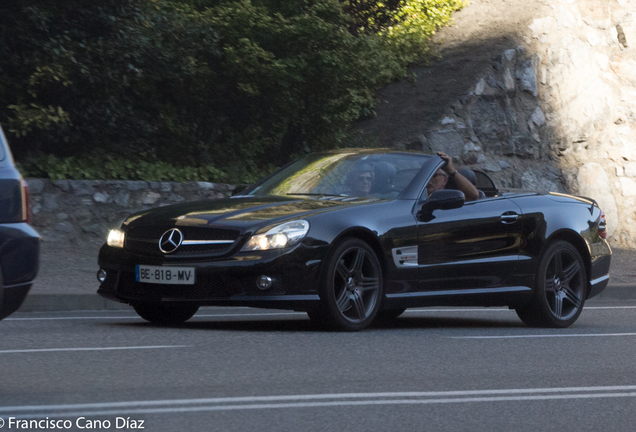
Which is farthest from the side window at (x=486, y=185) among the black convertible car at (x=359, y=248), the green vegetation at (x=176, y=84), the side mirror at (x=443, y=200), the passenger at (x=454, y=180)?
the green vegetation at (x=176, y=84)

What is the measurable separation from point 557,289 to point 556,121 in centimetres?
1347

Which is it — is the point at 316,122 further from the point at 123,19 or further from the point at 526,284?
the point at 526,284

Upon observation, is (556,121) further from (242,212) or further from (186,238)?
(186,238)

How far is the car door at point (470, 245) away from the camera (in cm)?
868

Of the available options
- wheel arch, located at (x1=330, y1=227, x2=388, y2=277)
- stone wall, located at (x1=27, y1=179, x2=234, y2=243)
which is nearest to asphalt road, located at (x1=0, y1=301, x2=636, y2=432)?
wheel arch, located at (x1=330, y1=227, x2=388, y2=277)

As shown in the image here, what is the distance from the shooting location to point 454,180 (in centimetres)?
932

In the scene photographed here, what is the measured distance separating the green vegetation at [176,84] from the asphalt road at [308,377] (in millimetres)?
6501

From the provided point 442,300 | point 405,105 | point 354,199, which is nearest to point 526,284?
point 442,300

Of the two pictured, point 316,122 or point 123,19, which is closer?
point 123,19

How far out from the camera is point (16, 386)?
17.7ft

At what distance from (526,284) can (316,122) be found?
9074 millimetres

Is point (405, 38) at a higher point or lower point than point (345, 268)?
higher

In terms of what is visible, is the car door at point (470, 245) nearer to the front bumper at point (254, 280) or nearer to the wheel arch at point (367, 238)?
the wheel arch at point (367, 238)

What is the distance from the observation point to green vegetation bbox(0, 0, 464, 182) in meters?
14.8
